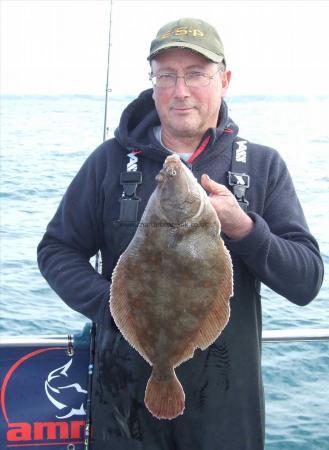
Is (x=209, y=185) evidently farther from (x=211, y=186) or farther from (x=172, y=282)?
(x=172, y=282)

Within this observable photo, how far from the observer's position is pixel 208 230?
8.09 feet

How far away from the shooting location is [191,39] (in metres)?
2.93

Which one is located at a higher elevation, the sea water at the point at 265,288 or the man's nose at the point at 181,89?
the man's nose at the point at 181,89

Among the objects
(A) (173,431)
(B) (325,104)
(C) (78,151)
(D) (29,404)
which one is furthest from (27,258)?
(B) (325,104)

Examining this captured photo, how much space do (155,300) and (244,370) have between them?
67 cm

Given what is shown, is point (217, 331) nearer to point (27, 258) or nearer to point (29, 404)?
point (29, 404)

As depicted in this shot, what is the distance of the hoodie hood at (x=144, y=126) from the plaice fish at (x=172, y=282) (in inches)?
25.2

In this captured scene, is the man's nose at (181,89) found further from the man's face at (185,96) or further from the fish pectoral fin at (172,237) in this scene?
the fish pectoral fin at (172,237)

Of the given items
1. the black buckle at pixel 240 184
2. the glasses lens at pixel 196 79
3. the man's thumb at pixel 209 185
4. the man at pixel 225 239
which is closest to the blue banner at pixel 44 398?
the man at pixel 225 239

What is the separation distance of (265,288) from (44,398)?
646 cm

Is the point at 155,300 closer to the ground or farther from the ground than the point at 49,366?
farther from the ground

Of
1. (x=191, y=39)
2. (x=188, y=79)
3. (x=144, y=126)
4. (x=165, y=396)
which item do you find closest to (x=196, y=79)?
(x=188, y=79)

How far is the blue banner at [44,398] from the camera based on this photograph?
3.68 meters

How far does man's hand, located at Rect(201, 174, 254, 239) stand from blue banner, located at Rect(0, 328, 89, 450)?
1.45m
